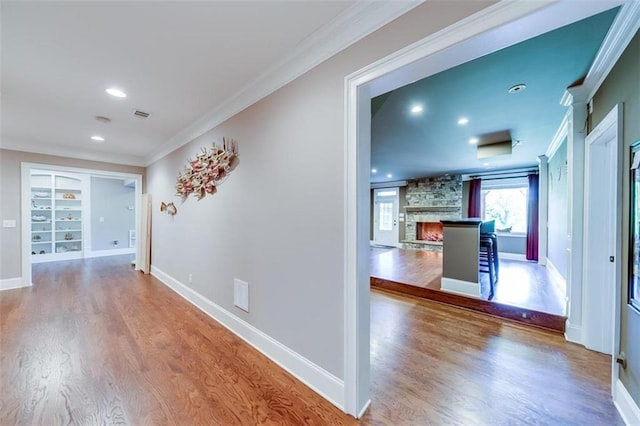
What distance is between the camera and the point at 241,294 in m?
2.61

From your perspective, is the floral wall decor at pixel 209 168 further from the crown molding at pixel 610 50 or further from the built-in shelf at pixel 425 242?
the built-in shelf at pixel 425 242

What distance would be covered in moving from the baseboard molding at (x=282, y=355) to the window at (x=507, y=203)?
714 centimetres

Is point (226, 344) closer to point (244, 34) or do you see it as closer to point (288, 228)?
point (288, 228)

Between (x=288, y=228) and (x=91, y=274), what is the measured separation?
18.3ft

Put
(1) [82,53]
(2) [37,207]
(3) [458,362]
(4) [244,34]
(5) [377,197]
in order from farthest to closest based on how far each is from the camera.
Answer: (5) [377,197] < (2) [37,207] < (3) [458,362] < (1) [82,53] < (4) [244,34]

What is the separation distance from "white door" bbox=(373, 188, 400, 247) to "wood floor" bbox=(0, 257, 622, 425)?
643cm

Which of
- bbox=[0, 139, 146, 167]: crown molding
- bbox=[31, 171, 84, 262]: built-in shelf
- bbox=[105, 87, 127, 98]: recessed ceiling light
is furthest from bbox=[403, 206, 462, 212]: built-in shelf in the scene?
bbox=[31, 171, 84, 262]: built-in shelf

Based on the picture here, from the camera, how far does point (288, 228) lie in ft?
→ 6.79

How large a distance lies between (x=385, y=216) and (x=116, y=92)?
867 centimetres

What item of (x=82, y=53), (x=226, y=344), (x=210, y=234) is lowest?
(x=226, y=344)

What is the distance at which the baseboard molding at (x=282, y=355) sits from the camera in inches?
67.8

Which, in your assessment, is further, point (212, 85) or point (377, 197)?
point (377, 197)

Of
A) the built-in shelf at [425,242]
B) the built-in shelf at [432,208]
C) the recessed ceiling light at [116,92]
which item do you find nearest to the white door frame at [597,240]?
the recessed ceiling light at [116,92]

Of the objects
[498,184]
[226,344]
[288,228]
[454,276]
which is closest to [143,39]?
[288,228]
